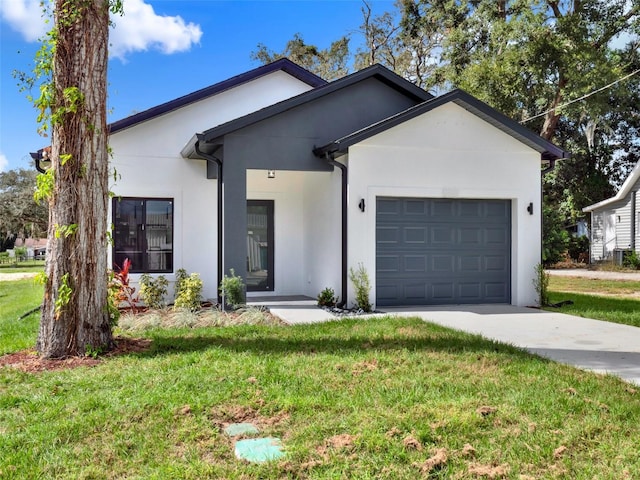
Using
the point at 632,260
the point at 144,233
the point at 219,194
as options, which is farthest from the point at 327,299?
the point at 632,260

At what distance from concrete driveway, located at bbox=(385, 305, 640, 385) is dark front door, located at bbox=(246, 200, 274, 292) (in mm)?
3428

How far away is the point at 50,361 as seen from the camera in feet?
19.7

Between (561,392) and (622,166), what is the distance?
30777 mm

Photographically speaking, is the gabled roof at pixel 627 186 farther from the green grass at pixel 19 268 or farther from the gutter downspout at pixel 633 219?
the green grass at pixel 19 268

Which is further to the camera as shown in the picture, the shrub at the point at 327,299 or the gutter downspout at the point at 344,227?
the shrub at the point at 327,299

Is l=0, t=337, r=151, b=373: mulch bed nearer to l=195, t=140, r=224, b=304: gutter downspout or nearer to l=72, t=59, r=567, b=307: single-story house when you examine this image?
l=72, t=59, r=567, b=307: single-story house

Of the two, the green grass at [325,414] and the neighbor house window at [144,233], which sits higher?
the neighbor house window at [144,233]

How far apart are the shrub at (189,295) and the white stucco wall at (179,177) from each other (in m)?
1.23

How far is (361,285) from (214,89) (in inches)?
218

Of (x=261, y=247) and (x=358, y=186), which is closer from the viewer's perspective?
(x=358, y=186)

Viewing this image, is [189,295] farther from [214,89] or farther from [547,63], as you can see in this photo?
[547,63]

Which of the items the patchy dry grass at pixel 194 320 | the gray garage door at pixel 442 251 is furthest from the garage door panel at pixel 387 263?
the patchy dry grass at pixel 194 320

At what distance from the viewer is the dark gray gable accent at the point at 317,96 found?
9.53 metres

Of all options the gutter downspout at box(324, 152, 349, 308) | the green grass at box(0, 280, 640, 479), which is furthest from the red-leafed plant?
the gutter downspout at box(324, 152, 349, 308)
